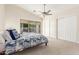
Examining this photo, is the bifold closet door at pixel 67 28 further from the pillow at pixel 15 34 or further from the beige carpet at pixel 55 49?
the pillow at pixel 15 34

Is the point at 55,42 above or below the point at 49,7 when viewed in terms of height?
below

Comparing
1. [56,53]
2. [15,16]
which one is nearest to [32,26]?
[15,16]

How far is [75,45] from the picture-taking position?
2449mm

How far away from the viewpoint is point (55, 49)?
8.29 feet

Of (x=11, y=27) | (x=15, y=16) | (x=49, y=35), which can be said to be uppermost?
(x=15, y=16)

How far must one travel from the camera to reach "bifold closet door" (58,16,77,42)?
8.17 feet

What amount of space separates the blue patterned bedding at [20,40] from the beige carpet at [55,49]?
0.35 ft

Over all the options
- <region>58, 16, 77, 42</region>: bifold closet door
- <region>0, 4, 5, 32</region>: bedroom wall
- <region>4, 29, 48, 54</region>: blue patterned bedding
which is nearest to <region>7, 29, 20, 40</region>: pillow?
<region>4, 29, 48, 54</region>: blue patterned bedding

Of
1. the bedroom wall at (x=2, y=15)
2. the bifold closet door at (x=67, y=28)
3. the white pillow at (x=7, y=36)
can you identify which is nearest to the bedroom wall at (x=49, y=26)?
the bifold closet door at (x=67, y=28)

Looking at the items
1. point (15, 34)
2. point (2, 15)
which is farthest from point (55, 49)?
point (2, 15)

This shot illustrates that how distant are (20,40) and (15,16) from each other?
1.68 ft

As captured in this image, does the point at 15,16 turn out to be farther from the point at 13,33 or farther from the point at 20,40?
the point at 20,40

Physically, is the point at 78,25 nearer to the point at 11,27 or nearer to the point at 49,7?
the point at 49,7

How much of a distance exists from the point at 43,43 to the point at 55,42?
26cm
